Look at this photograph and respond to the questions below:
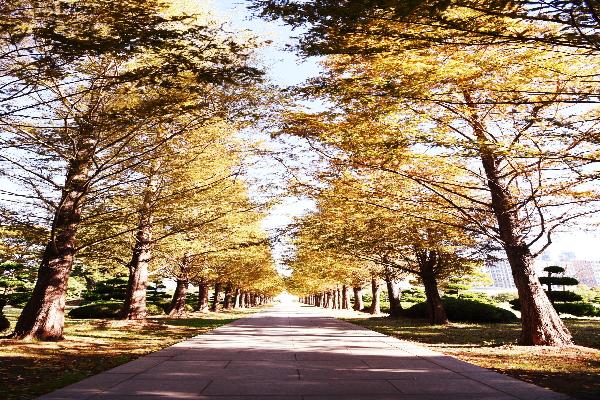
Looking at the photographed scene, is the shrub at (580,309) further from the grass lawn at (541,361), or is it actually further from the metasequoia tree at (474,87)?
the metasequoia tree at (474,87)

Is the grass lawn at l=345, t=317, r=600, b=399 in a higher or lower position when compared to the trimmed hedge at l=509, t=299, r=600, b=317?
lower

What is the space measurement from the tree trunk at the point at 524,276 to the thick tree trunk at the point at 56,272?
10210mm

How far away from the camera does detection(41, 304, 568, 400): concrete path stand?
17.1 ft

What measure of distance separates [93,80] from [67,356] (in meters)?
5.70

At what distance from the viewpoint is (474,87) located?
7.88 m

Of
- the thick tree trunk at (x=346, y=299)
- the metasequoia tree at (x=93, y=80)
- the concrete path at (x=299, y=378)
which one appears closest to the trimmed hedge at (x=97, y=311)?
the metasequoia tree at (x=93, y=80)

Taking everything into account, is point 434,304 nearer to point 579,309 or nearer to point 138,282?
point 138,282

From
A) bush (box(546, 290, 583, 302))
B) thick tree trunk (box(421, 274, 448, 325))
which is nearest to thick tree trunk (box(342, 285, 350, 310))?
bush (box(546, 290, 583, 302))

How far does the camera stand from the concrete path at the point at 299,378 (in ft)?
17.1

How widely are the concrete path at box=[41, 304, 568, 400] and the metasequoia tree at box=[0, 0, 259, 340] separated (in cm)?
426

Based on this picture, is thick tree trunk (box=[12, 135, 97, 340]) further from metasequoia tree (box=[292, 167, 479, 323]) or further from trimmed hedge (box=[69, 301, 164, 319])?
trimmed hedge (box=[69, 301, 164, 319])

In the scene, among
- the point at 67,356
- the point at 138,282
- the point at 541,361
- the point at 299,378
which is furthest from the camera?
the point at 138,282

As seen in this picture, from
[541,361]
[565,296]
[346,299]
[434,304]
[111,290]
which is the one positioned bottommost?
[541,361]

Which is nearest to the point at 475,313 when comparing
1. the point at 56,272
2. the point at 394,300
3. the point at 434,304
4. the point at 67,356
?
the point at 434,304
